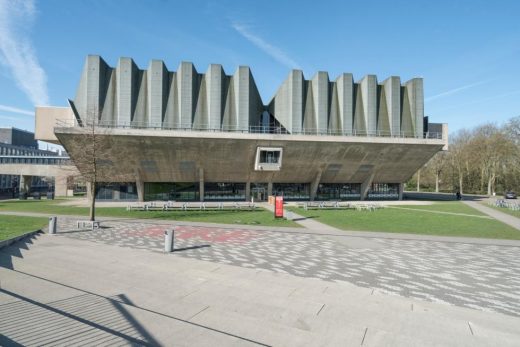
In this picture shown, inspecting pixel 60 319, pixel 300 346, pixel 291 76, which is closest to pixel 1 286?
pixel 60 319

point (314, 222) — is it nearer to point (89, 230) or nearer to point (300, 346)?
Result: point (89, 230)

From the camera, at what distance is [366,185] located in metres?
44.7

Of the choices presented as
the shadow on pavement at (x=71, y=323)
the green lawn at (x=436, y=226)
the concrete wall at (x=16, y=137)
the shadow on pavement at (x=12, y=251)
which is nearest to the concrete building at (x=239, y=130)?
the green lawn at (x=436, y=226)

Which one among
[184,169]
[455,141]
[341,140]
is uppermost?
[455,141]

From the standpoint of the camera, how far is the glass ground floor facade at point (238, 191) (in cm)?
3966

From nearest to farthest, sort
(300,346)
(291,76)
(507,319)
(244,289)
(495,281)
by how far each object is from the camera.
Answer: (300,346), (507,319), (244,289), (495,281), (291,76)

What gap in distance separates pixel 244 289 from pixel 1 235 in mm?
13543

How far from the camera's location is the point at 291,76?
38750mm

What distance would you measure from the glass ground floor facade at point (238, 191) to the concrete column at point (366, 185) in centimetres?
81

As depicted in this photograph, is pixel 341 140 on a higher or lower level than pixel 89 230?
higher

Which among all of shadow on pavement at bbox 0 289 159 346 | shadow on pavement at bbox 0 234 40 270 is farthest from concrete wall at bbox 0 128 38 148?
shadow on pavement at bbox 0 289 159 346

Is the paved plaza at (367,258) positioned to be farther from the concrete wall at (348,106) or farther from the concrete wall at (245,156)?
the concrete wall at (348,106)

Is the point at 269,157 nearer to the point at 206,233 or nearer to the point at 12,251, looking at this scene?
the point at 206,233

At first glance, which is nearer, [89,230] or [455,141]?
[89,230]
